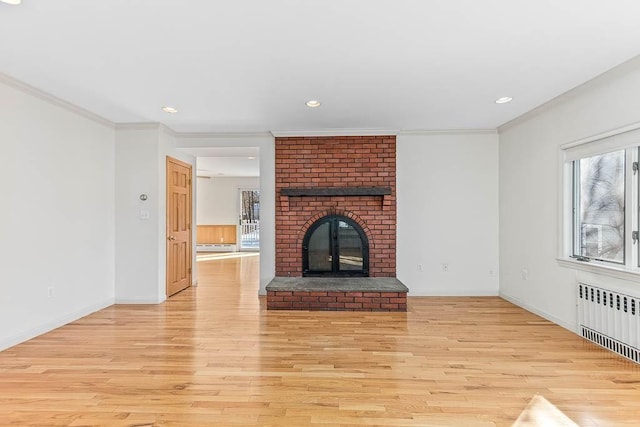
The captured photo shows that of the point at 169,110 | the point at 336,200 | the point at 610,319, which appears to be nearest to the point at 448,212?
the point at 336,200

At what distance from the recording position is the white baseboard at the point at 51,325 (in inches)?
119

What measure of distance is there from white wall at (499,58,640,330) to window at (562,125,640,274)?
0.11 meters

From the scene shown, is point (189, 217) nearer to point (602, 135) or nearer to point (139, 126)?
point (139, 126)

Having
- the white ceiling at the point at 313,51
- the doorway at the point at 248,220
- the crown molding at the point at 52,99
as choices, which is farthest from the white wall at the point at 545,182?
the doorway at the point at 248,220

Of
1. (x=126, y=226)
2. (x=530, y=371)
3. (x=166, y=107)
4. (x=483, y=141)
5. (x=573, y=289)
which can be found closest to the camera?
(x=530, y=371)

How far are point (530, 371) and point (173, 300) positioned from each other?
4.22 m

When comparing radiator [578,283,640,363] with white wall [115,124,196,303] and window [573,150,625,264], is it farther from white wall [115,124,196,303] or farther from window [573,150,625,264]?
white wall [115,124,196,303]

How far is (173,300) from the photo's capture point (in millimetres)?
4715

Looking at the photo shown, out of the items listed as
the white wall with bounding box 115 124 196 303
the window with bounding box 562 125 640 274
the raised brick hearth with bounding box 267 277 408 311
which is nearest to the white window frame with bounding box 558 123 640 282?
the window with bounding box 562 125 640 274

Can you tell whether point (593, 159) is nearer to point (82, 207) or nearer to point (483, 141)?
point (483, 141)

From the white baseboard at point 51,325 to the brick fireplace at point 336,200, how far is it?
228 centimetres

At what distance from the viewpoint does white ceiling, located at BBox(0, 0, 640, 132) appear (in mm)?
2021

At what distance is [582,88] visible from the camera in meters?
3.20

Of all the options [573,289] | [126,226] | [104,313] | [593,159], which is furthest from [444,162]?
[104,313]
